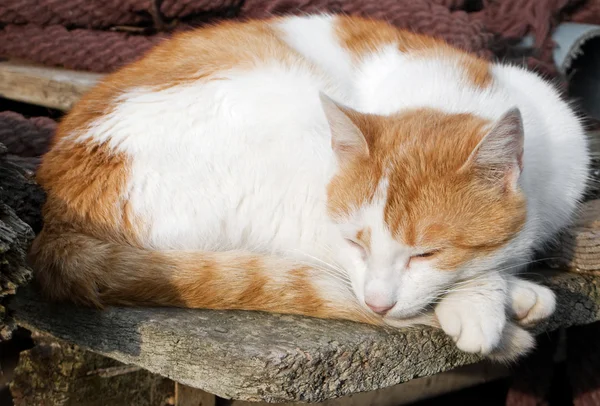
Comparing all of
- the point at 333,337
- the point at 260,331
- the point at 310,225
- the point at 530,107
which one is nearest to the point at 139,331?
the point at 260,331

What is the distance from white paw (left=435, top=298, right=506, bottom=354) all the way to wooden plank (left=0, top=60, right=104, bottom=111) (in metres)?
1.80

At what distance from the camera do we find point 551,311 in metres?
1.69

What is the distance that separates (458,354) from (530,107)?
93 cm

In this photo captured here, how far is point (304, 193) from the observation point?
1924 millimetres

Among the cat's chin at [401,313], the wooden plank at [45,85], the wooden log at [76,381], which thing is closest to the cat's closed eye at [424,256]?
the cat's chin at [401,313]

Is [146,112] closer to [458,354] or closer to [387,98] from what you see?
[387,98]

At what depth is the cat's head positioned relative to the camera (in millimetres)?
1642

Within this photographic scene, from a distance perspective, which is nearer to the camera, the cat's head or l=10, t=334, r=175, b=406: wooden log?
the cat's head

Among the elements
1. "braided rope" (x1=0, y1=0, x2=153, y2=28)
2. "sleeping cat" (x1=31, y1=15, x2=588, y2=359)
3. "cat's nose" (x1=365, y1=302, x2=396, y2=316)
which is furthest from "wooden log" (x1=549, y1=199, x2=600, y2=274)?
"braided rope" (x1=0, y1=0, x2=153, y2=28)

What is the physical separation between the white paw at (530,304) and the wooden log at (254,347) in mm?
79

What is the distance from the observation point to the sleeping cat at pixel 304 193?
1.66m

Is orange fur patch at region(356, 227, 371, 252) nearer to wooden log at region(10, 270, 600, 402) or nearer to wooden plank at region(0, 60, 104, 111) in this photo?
wooden log at region(10, 270, 600, 402)

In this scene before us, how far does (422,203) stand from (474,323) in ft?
0.99

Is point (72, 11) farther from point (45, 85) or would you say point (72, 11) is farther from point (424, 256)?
point (424, 256)
